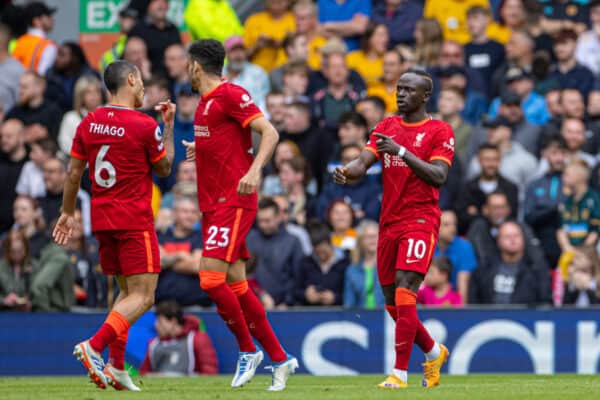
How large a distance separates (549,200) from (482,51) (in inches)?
132

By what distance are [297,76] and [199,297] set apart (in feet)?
13.7

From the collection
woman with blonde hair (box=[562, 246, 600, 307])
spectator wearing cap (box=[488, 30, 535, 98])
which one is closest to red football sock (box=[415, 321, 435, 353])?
woman with blonde hair (box=[562, 246, 600, 307])

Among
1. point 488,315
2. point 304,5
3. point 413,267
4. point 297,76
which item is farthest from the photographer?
point 304,5

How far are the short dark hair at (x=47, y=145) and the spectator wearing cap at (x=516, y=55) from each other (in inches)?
238

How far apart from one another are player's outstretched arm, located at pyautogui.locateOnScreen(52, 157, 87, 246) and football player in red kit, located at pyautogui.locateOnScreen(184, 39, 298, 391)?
93cm

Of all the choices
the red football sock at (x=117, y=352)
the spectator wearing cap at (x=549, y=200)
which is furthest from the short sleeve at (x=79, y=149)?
the spectator wearing cap at (x=549, y=200)

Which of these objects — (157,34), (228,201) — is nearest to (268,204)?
(157,34)

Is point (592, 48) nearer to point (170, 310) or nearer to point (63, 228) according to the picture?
point (170, 310)

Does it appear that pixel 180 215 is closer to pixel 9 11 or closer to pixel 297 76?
pixel 297 76

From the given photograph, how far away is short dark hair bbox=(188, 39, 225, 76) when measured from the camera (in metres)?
10.8

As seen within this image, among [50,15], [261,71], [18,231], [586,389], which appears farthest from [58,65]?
[586,389]

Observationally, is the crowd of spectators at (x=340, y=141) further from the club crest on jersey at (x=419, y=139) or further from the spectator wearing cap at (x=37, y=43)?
the club crest on jersey at (x=419, y=139)

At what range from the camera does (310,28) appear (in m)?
20.1

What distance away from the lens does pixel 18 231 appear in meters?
16.1
